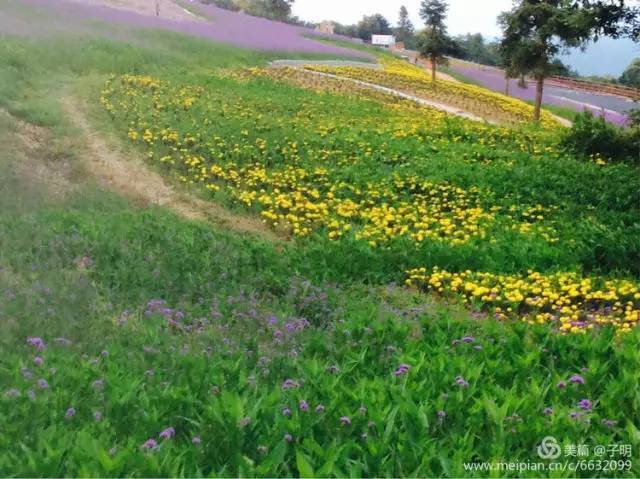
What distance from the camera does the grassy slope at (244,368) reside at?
12.7 feet

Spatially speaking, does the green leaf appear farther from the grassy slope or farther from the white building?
the white building

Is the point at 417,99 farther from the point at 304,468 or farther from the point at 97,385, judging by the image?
the point at 304,468

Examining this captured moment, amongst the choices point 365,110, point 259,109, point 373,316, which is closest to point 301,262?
point 373,316

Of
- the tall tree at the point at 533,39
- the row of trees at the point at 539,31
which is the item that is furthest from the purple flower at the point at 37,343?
the tall tree at the point at 533,39

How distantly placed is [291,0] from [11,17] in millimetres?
40180

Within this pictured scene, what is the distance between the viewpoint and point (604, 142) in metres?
18.2

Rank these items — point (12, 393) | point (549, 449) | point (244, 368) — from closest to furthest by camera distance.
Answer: point (549, 449), point (12, 393), point (244, 368)

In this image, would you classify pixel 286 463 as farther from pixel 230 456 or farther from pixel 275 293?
pixel 275 293

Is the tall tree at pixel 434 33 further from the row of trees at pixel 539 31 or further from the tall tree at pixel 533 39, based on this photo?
the tall tree at pixel 533 39

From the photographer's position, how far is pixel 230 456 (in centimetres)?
392

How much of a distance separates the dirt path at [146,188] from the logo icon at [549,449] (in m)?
7.45

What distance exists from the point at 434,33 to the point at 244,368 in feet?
116

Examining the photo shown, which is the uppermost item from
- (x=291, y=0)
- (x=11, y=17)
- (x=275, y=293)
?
(x=291, y=0)

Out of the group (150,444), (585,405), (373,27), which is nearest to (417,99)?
(585,405)
